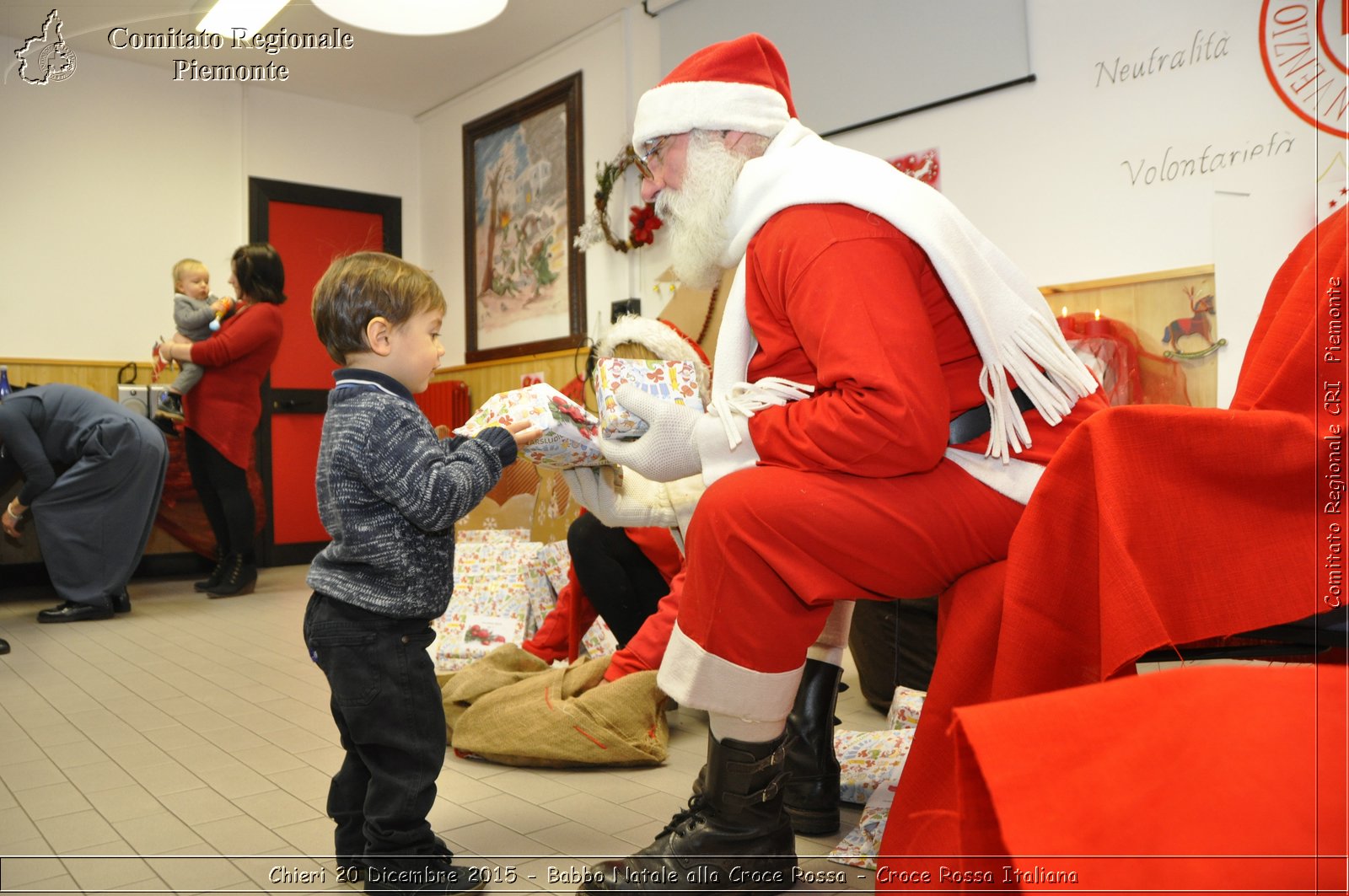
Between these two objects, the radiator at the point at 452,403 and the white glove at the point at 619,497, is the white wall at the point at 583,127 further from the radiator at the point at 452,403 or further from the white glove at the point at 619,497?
the white glove at the point at 619,497

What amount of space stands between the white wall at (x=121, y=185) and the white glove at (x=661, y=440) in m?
4.95

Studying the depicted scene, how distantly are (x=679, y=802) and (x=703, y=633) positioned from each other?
0.65 metres

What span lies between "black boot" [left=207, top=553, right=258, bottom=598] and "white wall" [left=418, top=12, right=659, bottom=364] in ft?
6.78

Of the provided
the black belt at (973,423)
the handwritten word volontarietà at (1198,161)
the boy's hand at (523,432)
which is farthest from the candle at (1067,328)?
the boy's hand at (523,432)

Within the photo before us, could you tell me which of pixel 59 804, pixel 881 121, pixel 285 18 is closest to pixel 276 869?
pixel 59 804

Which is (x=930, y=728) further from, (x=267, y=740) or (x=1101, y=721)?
(x=267, y=740)

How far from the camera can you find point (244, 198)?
581 centimetres

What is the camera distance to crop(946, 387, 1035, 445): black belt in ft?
4.46

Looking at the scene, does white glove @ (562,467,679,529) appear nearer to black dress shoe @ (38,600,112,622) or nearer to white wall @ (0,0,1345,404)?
white wall @ (0,0,1345,404)

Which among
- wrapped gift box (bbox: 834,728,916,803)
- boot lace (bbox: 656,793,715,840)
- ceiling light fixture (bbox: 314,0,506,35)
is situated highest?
ceiling light fixture (bbox: 314,0,506,35)

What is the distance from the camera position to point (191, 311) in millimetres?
4582

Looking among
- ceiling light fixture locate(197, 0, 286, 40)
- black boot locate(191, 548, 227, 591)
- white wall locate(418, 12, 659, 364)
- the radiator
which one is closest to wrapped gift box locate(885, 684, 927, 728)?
white wall locate(418, 12, 659, 364)

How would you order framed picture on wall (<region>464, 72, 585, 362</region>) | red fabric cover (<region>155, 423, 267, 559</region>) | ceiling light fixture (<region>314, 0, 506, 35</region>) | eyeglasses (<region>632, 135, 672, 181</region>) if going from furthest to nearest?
framed picture on wall (<region>464, 72, 585, 362</region>), red fabric cover (<region>155, 423, 267, 559</region>), ceiling light fixture (<region>314, 0, 506, 35</region>), eyeglasses (<region>632, 135, 672, 181</region>)

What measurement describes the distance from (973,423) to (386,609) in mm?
Result: 893
